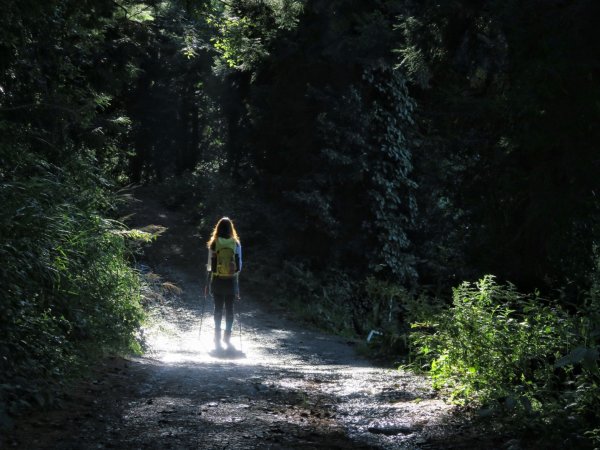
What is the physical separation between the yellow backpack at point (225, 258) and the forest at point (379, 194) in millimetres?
1399

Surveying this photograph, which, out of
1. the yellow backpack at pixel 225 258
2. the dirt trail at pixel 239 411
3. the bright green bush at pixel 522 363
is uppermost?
the yellow backpack at pixel 225 258

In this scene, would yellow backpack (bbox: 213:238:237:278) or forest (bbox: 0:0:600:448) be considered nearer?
forest (bbox: 0:0:600:448)

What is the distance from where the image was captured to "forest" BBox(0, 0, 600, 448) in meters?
5.98

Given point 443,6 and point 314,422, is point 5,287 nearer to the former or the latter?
point 314,422

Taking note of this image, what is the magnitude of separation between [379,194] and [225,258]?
9425mm

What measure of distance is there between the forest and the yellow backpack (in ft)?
4.59

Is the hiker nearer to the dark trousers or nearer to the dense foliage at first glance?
the dark trousers

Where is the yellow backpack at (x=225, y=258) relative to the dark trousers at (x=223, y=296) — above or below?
above

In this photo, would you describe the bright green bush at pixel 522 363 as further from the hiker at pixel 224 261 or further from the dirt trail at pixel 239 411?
the hiker at pixel 224 261

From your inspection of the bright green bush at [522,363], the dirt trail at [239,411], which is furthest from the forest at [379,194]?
the dirt trail at [239,411]

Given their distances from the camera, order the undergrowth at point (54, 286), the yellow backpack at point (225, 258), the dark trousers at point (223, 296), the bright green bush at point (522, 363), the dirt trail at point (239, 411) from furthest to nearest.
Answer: the dark trousers at point (223, 296), the yellow backpack at point (225, 258), the undergrowth at point (54, 286), the bright green bush at point (522, 363), the dirt trail at point (239, 411)

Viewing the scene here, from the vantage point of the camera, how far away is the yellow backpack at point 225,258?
12.2 m

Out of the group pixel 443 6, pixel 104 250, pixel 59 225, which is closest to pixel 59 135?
pixel 104 250

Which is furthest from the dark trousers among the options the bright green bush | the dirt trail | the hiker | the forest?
the bright green bush
